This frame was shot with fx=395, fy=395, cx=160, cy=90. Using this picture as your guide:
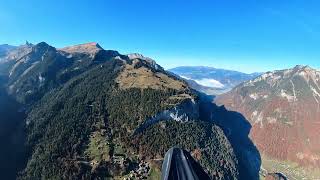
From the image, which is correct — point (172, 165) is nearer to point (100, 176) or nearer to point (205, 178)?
point (205, 178)

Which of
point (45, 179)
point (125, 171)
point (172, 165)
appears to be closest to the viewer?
point (172, 165)

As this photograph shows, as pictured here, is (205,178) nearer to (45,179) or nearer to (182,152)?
(182,152)

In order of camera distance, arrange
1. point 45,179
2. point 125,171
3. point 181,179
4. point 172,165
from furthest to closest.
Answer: point 125,171 → point 45,179 → point 172,165 → point 181,179

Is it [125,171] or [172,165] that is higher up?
[172,165]

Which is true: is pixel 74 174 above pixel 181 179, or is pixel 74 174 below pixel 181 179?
below

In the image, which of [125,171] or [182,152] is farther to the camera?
[125,171]

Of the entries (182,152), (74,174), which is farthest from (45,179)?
(182,152)

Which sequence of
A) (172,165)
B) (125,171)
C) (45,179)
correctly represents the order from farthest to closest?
(125,171), (45,179), (172,165)

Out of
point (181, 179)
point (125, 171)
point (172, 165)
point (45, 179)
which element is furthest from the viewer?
point (125, 171)

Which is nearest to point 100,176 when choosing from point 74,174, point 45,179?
point 74,174
